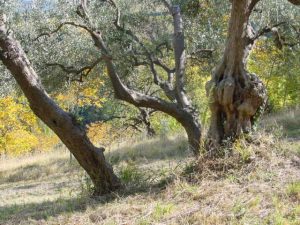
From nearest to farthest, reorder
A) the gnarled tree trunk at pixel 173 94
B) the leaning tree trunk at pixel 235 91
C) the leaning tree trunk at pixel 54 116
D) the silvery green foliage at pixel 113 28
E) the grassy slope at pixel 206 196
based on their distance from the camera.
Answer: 1. the grassy slope at pixel 206 196
2. the leaning tree trunk at pixel 54 116
3. the leaning tree trunk at pixel 235 91
4. the gnarled tree trunk at pixel 173 94
5. the silvery green foliage at pixel 113 28

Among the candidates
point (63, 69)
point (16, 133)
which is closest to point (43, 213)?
point (63, 69)

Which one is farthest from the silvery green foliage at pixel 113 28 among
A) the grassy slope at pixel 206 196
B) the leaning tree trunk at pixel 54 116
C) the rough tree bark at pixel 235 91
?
the grassy slope at pixel 206 196

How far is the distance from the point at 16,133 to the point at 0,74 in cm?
1446

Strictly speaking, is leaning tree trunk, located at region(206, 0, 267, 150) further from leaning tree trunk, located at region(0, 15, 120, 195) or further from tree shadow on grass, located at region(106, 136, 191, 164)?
tree shadow on grass, located at region(106, 136, 191, 164)

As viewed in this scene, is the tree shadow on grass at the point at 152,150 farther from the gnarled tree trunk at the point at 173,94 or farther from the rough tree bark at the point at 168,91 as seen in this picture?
the gnarled tree trunk at the point at 173,94

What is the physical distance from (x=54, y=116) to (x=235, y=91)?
2410 millimetres

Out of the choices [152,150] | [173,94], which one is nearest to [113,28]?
[173,94]

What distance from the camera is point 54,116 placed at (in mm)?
6367

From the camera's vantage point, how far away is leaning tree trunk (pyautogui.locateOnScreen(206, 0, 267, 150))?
6590 millimetres

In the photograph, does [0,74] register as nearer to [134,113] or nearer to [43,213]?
[43,213]

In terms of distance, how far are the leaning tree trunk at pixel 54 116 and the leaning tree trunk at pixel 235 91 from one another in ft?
4.88

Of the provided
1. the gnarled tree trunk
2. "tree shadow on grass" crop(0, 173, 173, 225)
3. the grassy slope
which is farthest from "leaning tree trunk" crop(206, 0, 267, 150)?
the gnarled tree trunk

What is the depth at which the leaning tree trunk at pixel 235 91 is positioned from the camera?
659 centimetres

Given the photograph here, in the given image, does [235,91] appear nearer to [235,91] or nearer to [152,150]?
[235,91]
